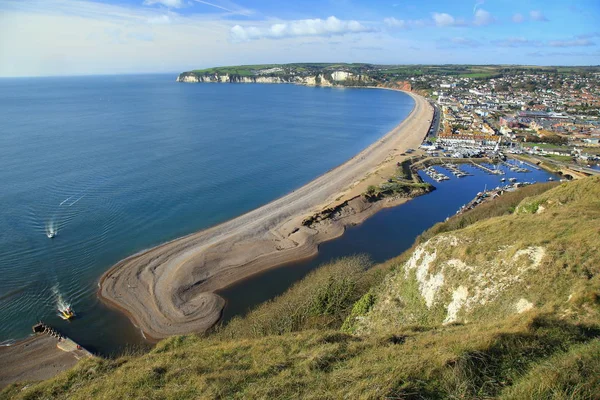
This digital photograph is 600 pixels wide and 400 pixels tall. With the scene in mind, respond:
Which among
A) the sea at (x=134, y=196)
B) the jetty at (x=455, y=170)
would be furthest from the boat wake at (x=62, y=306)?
the jetty at (x=455, y=170)

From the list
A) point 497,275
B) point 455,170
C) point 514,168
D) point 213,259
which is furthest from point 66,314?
point 514,168

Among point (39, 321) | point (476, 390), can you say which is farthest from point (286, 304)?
point (39, 321)

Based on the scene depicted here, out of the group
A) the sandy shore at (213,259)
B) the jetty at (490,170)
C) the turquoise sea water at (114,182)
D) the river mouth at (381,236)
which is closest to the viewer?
the sandy shore at (213,259)

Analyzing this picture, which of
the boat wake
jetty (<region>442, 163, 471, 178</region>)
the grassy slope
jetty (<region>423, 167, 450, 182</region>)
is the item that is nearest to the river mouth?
jetty (<region>423, 167, 450, 182</region>)

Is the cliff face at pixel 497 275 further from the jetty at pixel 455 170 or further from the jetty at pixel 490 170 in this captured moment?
the jetty at pixel 490 170

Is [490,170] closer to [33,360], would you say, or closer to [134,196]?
[134,196]

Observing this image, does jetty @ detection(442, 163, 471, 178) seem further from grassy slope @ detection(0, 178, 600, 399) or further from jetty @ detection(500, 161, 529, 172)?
grassy slope @ detection(0, 178, 600, 399)
